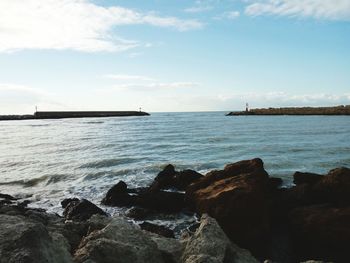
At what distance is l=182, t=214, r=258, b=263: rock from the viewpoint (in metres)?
5.74

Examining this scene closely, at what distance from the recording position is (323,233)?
9125 millimetres

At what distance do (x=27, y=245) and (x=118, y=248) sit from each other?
144 centimetres

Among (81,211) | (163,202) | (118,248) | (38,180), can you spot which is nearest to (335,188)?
(163,202)

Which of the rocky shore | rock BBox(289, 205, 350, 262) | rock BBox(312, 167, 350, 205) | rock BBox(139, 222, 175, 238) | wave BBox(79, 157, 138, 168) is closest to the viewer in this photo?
the rocky shore

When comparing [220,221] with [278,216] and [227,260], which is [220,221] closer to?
[278,216]

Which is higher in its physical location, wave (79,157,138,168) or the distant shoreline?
the distant shoreline

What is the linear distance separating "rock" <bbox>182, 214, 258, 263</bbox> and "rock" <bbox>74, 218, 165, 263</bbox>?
0.51 metres

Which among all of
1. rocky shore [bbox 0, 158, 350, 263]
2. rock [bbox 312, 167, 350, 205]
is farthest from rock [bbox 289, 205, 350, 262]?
rock [bbox 312, 167, 350, 205]

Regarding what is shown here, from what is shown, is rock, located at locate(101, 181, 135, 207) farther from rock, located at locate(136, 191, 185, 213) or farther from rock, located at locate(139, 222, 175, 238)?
→ rock, located at locate(139, 222, 175, 238)

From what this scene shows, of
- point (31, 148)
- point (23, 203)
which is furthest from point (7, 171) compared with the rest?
point (31, 148)

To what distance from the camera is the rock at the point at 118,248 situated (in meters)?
5.34

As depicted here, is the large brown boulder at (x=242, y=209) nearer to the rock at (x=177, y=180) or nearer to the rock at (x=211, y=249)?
the rock at (x=211, y=249)

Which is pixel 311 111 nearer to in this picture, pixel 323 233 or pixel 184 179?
pixel 184 179

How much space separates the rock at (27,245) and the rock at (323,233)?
6.41 m
